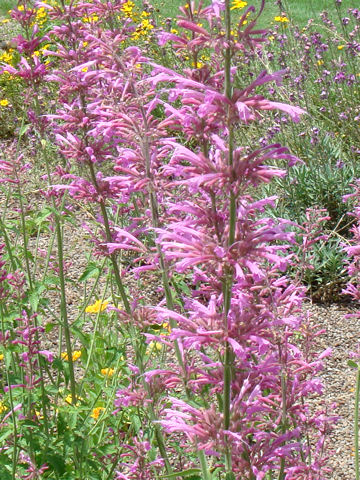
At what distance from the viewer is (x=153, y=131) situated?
1653 mm

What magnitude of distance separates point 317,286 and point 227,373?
3.40m

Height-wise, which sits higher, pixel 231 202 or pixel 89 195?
pixel 231 202

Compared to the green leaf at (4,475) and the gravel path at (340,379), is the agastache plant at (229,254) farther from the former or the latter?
the gravel path at (340,379)

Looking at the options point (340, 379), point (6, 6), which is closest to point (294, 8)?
point (6, 6)

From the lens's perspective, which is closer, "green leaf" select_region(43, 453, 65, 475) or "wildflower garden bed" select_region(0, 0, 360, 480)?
"wildflower garden bed" select_region(0, 0, 360, 480)

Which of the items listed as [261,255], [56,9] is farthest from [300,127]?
[261,255]

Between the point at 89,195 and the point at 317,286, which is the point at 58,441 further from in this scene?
the point at 317,286

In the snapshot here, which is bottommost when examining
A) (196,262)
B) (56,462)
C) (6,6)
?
(56,462)

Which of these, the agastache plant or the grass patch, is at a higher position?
the grass patch

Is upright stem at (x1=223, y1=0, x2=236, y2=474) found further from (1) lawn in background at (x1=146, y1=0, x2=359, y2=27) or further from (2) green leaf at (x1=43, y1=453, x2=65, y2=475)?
(1) lawn in background at (x1=146, y1=0, x2=359, y2=27)

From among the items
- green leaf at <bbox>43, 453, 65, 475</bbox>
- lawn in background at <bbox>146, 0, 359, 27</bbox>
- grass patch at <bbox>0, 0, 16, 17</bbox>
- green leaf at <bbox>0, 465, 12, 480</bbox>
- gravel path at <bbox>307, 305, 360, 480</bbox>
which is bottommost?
gravel path at <bbox>307, 305, 360, 480</bbox>

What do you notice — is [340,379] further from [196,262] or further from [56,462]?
[196,262]

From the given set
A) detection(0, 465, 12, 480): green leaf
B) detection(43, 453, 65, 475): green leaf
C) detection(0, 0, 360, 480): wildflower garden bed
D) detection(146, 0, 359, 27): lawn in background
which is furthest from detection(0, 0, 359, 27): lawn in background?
detection(0, 465, 12, 480): green leaf

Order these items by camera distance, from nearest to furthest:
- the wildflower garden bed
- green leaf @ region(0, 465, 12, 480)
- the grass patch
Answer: the wildflower garden bed
green leaf @ region(0, 465, 12, 480)
the grass patch
